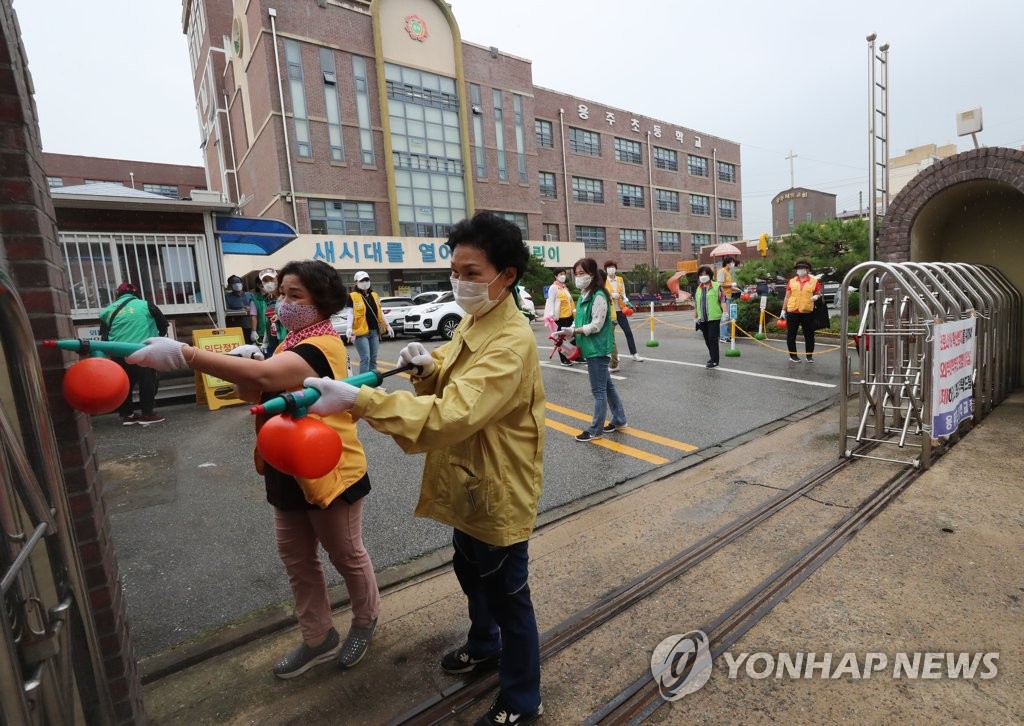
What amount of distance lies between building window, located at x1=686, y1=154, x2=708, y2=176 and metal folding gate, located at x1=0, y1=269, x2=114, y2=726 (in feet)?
164

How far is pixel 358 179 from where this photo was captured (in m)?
26.9

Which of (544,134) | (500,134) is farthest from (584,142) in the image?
(500,134)

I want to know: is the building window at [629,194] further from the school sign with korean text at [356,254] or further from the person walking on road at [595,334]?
the person walking on road at [595,334]

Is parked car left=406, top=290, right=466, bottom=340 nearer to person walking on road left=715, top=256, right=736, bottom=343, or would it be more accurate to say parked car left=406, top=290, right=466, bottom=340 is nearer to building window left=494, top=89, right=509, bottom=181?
A: person walking on road left=715, top=256, right=736, bottom=343

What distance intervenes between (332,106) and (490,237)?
92.9ft

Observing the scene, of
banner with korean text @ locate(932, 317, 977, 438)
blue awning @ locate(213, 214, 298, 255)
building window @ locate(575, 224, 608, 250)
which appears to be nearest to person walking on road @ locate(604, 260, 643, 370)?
banner with korean text @ locate(932, 317, 977, 438)

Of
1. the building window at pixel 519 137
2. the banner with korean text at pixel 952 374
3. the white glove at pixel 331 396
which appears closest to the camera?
the white glove at pixel 331 396

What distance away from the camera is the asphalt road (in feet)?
10.1

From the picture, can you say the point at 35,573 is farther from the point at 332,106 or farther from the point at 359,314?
the point at 332,106

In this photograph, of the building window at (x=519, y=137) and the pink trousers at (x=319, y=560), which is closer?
the pink trousers at (x=319, y=560)

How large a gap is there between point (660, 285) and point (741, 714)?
122ft

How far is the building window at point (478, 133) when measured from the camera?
3094cm

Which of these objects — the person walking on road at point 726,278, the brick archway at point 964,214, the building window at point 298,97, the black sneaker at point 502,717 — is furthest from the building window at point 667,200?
the black sneaker at point 502,717

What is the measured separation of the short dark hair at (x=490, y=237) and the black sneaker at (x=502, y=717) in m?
1.65
